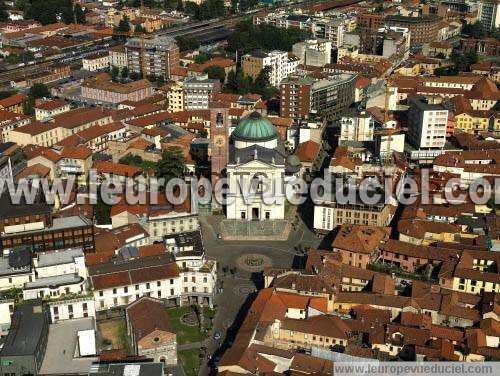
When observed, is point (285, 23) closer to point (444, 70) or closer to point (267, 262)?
point (444, 70)

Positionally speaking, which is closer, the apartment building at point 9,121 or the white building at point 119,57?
the apartment building at point 9,121

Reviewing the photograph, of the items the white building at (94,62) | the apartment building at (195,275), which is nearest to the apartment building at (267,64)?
the white building at (94,62)

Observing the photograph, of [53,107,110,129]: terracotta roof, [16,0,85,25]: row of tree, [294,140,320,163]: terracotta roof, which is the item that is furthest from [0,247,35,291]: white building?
[16,0,85,25]: row of tree

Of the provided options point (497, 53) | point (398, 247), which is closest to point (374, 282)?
point (398, 247)

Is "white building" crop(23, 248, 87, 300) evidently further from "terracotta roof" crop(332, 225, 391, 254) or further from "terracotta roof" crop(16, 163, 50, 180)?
"terracotta roof" crop(16, 163, 50, 180)

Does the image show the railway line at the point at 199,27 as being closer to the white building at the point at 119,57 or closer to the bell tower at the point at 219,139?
the white building at the point at 119,57
